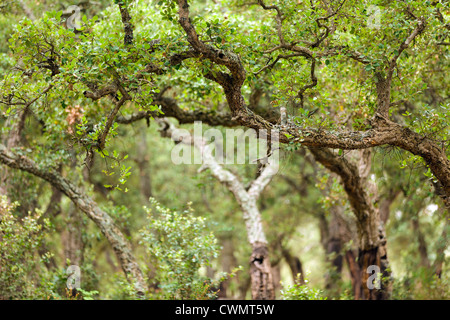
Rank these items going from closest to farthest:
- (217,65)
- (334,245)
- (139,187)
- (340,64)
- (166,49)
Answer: (166,49), (217,65), (340,64), (334,245), (139,187)

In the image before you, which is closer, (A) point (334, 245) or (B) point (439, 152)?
(B) point (439, 152)

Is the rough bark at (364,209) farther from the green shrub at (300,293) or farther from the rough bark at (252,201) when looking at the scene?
the green shrub at (300,293)

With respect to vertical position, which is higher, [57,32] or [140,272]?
[57,32]

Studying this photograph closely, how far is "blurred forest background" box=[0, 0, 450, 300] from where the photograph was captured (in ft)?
20.1

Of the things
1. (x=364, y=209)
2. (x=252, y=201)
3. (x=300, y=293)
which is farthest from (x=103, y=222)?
(x=364, y=209)

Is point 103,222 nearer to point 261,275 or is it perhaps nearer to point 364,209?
point 261,275

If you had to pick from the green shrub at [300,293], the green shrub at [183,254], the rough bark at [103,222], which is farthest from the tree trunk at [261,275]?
the rough bark at [103,222]

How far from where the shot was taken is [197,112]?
30.1ft

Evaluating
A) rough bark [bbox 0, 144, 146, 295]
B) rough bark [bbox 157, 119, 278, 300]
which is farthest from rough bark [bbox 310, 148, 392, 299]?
rough bark [bbox 0, 144, 146, 295]

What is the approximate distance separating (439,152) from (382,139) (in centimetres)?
84

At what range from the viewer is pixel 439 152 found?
6.53 metres
